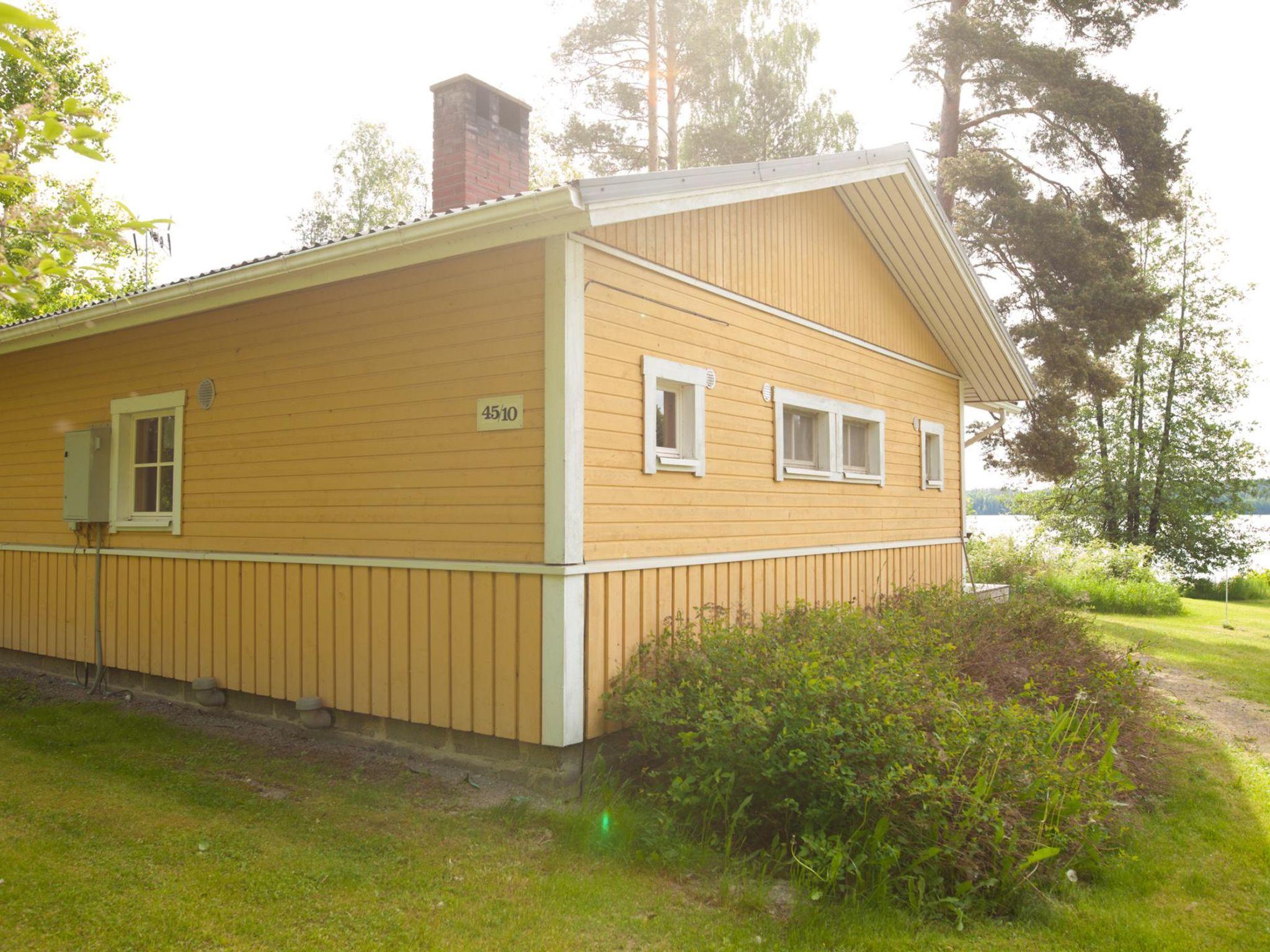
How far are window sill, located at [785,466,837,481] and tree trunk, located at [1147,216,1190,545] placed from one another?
2574 centimetres

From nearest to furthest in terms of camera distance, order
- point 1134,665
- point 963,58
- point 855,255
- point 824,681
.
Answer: point 824,681 < point 1134,665 < point 855,255 < point 963,58

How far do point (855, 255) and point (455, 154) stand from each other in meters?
4.43

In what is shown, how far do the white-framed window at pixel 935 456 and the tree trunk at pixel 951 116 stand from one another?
26.2 feet

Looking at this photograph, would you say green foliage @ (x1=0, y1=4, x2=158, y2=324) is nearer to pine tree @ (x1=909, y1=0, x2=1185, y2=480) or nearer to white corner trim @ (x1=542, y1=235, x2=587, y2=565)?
white corner trim @ (x1=542, y1=235, x2=587, y2=565)

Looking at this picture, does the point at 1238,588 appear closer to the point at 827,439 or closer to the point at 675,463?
the point at 827,439

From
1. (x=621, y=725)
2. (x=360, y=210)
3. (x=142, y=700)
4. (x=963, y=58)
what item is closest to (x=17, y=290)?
(x=621, y=725)

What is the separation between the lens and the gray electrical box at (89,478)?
324 inches

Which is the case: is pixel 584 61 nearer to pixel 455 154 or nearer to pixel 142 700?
pixel 455 154

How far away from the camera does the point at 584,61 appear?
67.2ft

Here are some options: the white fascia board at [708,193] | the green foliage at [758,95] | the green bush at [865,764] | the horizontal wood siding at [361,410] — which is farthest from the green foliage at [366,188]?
the green bush at [865,764]

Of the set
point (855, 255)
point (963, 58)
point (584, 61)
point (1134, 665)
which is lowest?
point (1134, 665)

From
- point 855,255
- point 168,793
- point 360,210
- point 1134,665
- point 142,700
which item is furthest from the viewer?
point 360,210

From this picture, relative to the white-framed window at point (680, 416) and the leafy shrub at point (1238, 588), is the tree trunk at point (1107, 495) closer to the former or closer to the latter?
the leafy shrub at point (1238, 588)

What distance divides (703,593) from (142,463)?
545 cm
